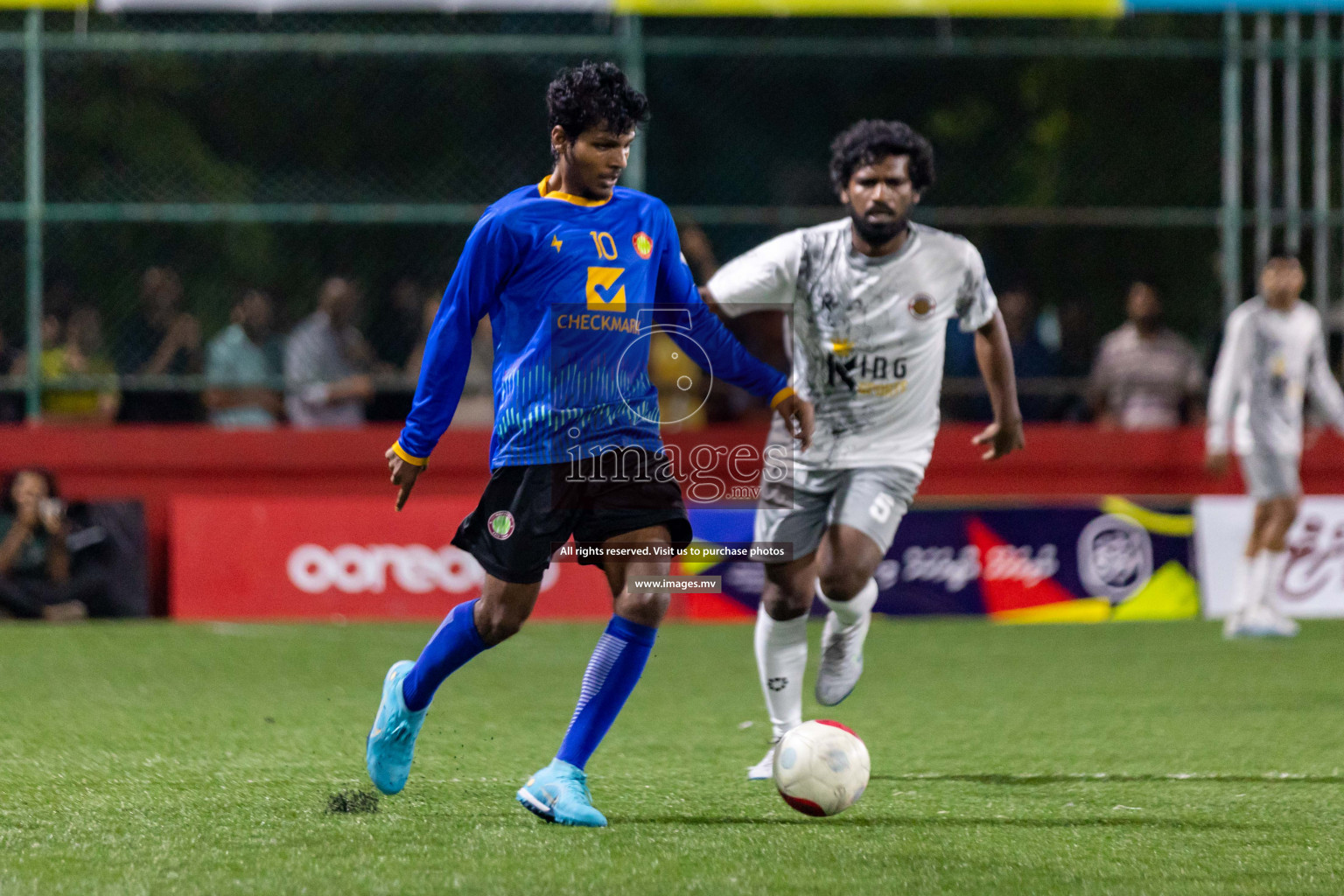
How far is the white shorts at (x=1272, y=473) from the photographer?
11.0 metres

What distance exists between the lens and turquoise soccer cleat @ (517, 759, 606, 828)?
4934 mm

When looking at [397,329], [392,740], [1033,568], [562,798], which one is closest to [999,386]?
[562,798]

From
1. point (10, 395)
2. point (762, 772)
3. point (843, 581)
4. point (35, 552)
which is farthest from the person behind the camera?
point (10, 395)

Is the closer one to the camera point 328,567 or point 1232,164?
point 328,567

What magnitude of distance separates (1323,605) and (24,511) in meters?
8.65

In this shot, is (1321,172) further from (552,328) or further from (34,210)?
(552,328)

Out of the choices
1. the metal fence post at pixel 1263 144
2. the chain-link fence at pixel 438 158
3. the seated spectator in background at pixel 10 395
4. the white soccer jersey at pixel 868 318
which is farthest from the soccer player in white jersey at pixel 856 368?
the seated spectator in background at pixel 10 395

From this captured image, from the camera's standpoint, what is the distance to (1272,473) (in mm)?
11000

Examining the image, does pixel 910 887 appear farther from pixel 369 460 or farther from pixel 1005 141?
pixel 1005 141

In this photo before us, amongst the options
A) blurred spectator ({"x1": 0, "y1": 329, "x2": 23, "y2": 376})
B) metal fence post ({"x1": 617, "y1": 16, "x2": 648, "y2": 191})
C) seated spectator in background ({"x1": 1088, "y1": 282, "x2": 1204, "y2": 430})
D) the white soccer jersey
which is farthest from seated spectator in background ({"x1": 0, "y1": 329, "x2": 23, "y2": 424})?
the white soccer jersey

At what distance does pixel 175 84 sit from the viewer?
48.7 feet

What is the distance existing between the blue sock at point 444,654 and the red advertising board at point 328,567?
264 inches

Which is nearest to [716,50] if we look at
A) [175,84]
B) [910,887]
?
[175,84]

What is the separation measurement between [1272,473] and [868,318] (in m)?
5.63
